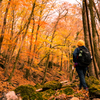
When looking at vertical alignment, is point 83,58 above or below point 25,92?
above

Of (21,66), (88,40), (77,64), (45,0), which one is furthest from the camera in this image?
(21,66)

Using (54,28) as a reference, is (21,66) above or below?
below

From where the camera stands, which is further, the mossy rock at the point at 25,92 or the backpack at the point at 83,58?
the backpack at the point at 83,58

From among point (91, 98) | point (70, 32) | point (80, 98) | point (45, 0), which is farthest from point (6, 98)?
point (70, 32)

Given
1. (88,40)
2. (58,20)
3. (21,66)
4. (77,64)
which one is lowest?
(21,66)

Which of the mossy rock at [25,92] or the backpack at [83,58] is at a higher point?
the backpack at [83,58]

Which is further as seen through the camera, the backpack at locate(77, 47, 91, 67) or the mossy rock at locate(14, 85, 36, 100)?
the backpack at locate(77, 47, 91, 67)

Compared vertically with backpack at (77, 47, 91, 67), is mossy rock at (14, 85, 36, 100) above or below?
below

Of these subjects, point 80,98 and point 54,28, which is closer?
point 80,98

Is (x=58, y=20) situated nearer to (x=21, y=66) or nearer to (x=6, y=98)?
(x=21, y=66)

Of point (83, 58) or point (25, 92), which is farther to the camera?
point (83, 58)

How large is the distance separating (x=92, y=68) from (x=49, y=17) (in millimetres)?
10425

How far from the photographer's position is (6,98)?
2885mm

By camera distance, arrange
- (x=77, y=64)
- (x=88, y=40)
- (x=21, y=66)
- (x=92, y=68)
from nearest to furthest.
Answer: (x=77, y=64)
(x=92, y=68)
(x=88, y=40)
(x=21, y=66)
